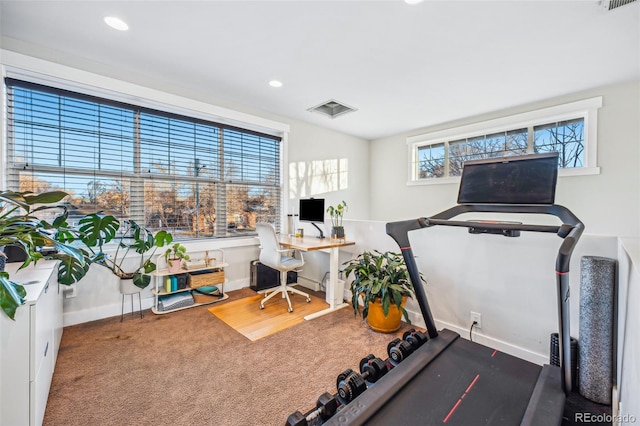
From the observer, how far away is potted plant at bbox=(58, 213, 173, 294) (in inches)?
93.4

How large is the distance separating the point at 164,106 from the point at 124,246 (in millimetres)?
1622

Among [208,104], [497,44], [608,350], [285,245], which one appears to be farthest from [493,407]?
[208,104]

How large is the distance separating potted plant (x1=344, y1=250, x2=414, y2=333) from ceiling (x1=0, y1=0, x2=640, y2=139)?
1936 mm

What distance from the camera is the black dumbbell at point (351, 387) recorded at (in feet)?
4.59

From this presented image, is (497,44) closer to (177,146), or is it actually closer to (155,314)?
(177,146)

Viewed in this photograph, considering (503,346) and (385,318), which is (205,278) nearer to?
(385,318)

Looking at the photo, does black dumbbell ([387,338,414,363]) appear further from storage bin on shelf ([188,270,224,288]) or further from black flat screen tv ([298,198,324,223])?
storage bin on shelf ([188,270,224,288])

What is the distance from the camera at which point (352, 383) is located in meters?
1.43

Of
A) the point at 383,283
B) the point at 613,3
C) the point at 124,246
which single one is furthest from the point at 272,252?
the point at 613,3

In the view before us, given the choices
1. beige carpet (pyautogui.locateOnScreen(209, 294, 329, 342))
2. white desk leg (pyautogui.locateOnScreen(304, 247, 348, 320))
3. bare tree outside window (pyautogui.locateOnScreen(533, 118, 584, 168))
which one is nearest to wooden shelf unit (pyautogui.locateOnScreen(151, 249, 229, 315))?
beige carpet (pyautogui.locateOnScreen(209, 294, 329, 342))

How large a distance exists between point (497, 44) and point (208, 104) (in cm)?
309

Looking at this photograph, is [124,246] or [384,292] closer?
[384,292]

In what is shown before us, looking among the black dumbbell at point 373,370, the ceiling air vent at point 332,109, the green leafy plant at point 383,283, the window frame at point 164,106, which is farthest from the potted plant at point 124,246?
the ceiling air vent at point 332,109

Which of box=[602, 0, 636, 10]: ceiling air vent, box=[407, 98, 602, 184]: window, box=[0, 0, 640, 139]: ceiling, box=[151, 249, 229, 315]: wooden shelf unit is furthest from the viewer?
box=[407, 98, 602, 184]: window
